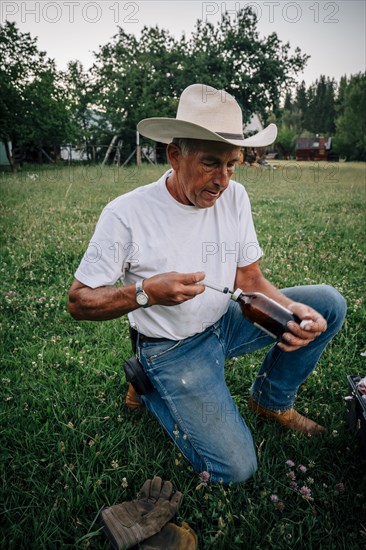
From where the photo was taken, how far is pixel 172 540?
2.08m

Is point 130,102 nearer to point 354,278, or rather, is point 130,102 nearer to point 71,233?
point 71,233

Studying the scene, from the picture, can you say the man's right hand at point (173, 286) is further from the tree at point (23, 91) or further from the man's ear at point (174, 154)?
the tree at point (23, 91)

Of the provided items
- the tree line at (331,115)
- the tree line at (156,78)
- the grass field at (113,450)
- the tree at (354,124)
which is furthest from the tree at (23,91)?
the tree at (354,124)

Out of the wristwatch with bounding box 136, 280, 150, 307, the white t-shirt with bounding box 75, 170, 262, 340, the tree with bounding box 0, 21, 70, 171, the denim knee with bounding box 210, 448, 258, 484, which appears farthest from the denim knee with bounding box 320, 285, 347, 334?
the tree with bounding box 0, 21, 70, 171

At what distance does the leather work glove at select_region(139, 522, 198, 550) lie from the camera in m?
2.05

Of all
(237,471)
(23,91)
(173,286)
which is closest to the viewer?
(173,286)

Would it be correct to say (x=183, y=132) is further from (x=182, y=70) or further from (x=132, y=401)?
(x=182, y=70)

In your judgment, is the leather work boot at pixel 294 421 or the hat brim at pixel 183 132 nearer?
the hat brim at pixel 183 132

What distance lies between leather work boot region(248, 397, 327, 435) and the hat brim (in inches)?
81.6

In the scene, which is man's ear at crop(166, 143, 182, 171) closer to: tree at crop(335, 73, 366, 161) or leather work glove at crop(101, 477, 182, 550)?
leather work glove at crop(101, 477, 182, 550)

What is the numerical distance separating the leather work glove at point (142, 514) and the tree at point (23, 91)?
2519 centimetres

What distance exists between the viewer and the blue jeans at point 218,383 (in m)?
2.51

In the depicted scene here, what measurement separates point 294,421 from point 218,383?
30.0 inches

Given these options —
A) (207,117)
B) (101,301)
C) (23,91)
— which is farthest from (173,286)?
(23,91)
